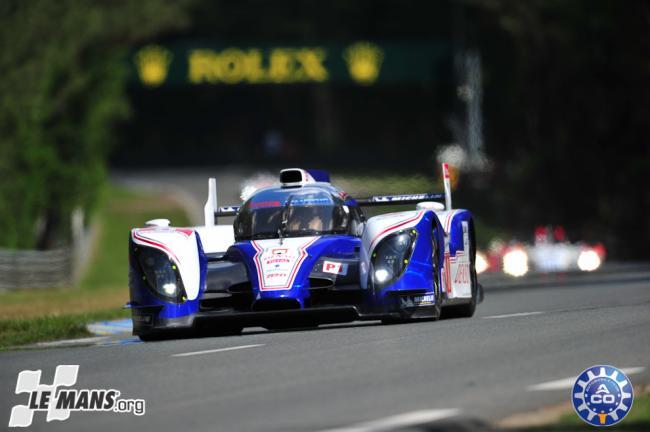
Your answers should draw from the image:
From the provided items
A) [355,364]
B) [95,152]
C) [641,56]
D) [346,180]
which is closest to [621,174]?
[641,56]

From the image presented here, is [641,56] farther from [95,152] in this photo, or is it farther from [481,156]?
[95,152]

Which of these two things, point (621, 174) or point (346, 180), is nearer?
point (621, 174)

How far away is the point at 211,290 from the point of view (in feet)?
45.5

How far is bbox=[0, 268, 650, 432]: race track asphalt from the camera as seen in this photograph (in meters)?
8.94

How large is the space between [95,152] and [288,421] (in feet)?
123

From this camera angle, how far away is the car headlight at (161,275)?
545 inches

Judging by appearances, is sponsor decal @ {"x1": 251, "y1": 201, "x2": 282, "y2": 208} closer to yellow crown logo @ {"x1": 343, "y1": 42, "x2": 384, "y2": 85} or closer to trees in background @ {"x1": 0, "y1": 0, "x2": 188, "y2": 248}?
trees in background @ {"x1": 0, "y1": 0, "x2": 188, "y2": 248}

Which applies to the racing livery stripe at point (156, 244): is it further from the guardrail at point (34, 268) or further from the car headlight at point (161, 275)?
the guardrail at point (34, 268)

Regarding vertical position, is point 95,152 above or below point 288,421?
above

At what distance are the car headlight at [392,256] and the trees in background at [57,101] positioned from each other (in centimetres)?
2156

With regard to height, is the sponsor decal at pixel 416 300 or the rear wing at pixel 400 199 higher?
the rear wing at pixel 400 199

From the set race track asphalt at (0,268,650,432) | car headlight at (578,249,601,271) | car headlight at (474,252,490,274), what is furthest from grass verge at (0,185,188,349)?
car headlight at (578,249,601,271)

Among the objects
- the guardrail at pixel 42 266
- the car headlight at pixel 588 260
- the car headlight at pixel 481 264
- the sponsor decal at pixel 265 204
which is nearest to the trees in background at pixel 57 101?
the guardrail at pixel 42 266
